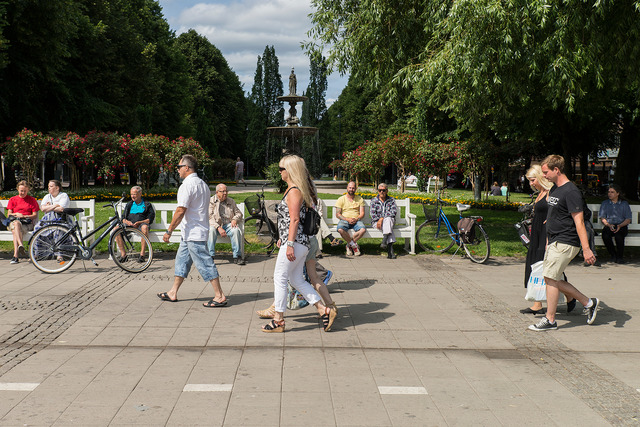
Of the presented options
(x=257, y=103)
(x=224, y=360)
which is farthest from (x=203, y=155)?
(x=257, y=103)

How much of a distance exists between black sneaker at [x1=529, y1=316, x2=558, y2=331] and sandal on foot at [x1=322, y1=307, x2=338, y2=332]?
7.09 ft

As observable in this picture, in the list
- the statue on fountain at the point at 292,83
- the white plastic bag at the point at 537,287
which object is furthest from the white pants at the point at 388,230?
the statue on fountain at the point at 292,83

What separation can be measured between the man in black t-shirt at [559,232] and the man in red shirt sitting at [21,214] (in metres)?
8.58

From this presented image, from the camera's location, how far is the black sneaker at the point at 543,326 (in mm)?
6512

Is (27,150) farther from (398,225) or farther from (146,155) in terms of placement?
(398,225)

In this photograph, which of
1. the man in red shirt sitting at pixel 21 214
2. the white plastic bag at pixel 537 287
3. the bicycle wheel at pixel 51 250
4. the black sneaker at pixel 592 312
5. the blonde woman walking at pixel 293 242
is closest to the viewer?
the blonde woman walking at pixel 293 242

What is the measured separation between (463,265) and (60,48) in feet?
73.2

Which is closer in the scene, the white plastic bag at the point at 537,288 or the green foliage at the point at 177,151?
the white plastic bag at the point at 537,288

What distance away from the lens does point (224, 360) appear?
5367mm

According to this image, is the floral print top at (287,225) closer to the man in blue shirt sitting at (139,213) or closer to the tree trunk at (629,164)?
the man in blue shirt sitting at (139,213)

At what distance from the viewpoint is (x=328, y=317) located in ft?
20.9

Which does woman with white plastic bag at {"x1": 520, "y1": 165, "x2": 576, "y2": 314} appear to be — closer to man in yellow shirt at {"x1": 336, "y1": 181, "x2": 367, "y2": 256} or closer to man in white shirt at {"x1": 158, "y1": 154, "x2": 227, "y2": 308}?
man in white shirt at {"x1": 158, "y1": 154, "x2": 227, "y2": 308}

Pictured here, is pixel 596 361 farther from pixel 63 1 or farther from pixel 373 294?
pixel 63 1

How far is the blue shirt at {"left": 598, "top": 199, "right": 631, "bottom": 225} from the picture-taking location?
11.4 meters
